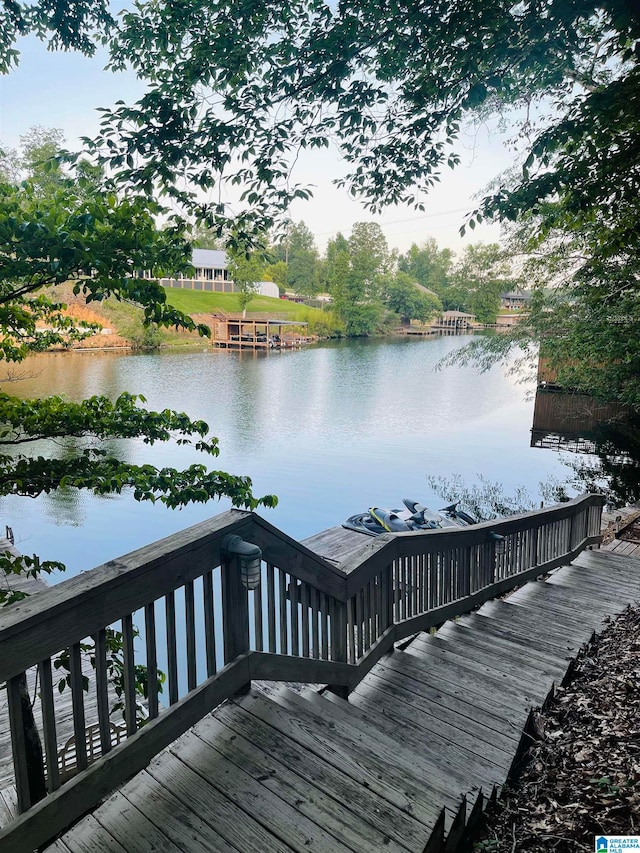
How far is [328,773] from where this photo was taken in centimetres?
186

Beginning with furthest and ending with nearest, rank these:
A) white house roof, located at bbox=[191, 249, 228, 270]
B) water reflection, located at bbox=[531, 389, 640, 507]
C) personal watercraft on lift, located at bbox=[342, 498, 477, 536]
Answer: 1. white house roof, located at bbox=[191, 249, 228, 270]
2. water reflection, located at bbox=[531, 389, 640, 507]
3. personal watercraft on lift, located at bbox=[342, 498, 477, 536]

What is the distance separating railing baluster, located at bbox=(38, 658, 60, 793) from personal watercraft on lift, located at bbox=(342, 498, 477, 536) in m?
10.1

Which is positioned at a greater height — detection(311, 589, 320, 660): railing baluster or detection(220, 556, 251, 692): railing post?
detection(220, 556, 251, 692): railing post

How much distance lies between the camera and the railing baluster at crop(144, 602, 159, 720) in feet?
5.71

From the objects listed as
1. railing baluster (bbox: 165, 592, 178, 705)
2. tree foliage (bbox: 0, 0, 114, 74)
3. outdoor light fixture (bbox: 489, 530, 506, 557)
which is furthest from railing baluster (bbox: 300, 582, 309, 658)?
tree foliage (bbox: 0, 0, 114, 74)

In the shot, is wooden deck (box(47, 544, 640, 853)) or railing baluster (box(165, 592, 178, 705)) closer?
wooden deck (box(47, 544, 640, 853))

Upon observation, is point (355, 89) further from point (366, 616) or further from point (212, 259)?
point (212, 259)

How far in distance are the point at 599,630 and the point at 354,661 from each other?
244cm

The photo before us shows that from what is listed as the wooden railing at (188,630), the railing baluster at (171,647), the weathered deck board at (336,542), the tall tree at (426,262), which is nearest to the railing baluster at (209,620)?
the wooden railing at (188,630)

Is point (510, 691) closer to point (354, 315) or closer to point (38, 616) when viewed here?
point (38, 616)

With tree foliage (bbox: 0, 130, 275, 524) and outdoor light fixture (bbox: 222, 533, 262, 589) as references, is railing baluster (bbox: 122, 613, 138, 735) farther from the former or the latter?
tree foliage (bbox: 0, 130, 275, 524)

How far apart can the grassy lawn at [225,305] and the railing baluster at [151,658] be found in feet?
189

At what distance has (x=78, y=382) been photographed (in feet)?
91.9

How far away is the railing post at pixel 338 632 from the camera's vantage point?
288cm
